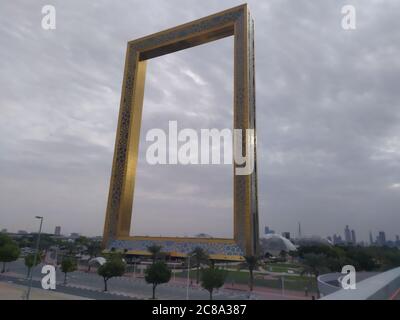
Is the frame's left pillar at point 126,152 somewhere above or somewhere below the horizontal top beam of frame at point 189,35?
below

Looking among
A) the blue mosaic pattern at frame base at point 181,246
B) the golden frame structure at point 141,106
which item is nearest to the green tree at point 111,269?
the blue mosaic pattern at frame base at point 181,246

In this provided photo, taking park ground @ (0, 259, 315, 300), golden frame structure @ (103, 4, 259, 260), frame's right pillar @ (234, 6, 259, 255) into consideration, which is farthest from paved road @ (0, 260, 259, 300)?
frame's right pillar @ (234, 6, 259, 255)

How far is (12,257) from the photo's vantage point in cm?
3108

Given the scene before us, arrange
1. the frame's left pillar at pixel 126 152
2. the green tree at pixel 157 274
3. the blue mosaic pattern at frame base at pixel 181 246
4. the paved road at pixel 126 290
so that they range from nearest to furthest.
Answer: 1. the green tree at pixel 157 274
2. the paved road at pixel 126 290
3. the blue mosaic pattern at frame base at pixel 181 246
4. the frame's left pillar at pixel 126 152

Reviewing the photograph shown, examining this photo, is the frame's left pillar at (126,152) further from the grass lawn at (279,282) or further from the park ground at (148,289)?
the grass lawn at (279,282)

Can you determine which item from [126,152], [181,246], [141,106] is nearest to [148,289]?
[181,246]

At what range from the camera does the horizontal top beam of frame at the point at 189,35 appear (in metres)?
27.9

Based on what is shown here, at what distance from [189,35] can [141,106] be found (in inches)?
350

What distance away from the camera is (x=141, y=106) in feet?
107

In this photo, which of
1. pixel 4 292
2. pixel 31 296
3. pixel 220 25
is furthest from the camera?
pixel 220 25
